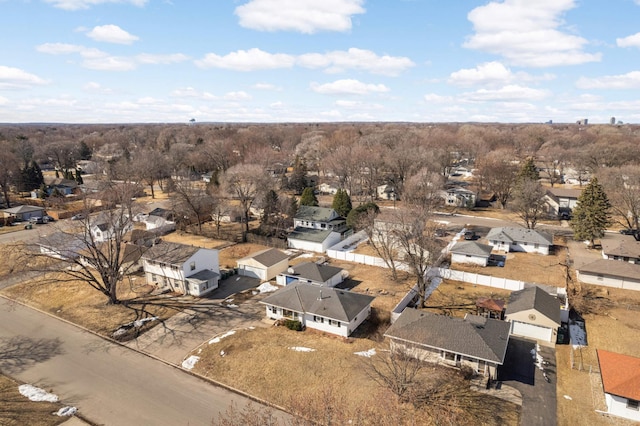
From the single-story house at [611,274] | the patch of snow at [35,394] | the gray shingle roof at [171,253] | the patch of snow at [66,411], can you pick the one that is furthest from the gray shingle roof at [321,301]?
the single-story house at [611,274]

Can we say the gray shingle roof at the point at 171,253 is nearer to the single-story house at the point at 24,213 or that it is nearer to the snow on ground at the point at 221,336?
the snow on ground at the point at 221,336

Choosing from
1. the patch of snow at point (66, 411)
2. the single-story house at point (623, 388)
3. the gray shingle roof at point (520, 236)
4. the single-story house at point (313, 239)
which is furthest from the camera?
the single-story house at point (313, 239)

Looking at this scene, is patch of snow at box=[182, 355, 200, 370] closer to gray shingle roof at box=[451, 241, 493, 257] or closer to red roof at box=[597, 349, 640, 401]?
red roof at box=[597, 349, 640, 401]

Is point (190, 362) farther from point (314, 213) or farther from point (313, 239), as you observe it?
point (314, 213)

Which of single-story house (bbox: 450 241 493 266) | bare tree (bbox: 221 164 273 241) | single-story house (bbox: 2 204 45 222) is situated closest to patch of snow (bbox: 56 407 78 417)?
bare tree (bbox: 221 164 273 241)

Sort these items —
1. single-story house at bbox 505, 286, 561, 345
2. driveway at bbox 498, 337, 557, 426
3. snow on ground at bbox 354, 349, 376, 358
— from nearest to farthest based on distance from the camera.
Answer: driveway at bbox 498, 337, 557, 426 < snow on ground at bbox 354, 349, 376, 358 < single-story house at bbox 505, 286, 561, 345

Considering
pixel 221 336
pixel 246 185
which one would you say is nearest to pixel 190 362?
pixel 221 336
